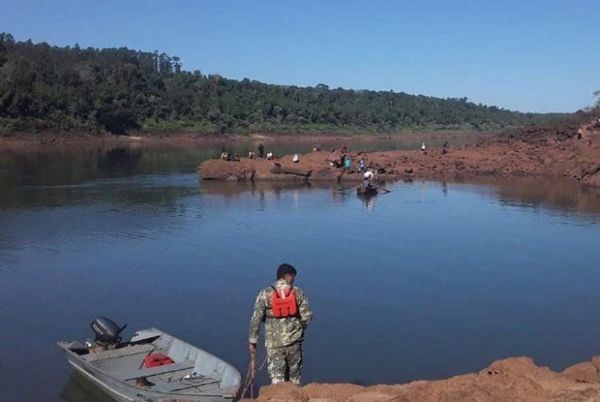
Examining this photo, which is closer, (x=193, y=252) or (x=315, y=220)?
(x=193, y=252)

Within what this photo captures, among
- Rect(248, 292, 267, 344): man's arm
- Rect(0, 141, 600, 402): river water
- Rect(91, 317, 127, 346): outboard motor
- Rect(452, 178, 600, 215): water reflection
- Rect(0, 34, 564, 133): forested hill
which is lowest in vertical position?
Rect(0, 141, 600, 402): river water

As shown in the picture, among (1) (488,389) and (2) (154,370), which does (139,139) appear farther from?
(1) (488,389)

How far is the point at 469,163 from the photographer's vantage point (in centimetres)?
5475

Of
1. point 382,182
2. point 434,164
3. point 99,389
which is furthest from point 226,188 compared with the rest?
point 99,389

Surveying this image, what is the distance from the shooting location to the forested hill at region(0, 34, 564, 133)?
329ft

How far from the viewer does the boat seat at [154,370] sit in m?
11.1

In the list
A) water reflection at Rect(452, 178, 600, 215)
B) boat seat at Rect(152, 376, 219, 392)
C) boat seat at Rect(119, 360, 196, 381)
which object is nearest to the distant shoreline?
water reflection at Rect(452, 178, 600, 215)

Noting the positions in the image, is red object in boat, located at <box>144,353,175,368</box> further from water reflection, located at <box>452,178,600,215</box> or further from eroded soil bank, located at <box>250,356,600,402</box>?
water reflection, located at <box>452,178,600,215</box>

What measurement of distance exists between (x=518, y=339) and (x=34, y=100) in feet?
309

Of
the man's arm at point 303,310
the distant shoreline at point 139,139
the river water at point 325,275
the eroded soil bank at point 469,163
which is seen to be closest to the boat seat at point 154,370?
the river water at point 325,275

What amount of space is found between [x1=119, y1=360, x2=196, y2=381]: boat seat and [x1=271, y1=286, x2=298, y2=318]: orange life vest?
3324mm

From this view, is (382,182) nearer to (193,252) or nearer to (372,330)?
(193,252)

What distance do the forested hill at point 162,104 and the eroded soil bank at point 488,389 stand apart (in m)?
90.0

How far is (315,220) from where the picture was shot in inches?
1222
